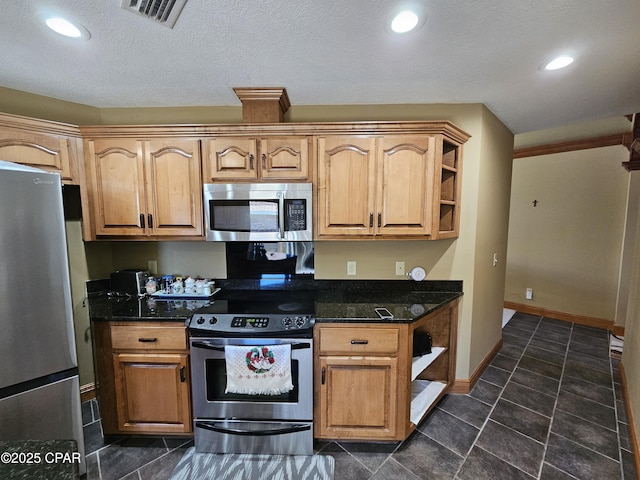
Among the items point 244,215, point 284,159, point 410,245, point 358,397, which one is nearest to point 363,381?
point 358,397

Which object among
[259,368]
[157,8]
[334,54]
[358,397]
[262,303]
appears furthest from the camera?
[262,303]

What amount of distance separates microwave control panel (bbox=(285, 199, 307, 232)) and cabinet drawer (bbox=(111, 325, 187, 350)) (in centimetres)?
99

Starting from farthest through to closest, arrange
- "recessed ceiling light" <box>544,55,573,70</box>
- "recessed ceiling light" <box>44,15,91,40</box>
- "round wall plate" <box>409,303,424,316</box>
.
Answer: "round wall plate" <box>409,303,424,316</box> → "recessed ceiling light" <box>544,55,573,70</box> → "recessed ceiling light" <box>44,15,91,40</box>

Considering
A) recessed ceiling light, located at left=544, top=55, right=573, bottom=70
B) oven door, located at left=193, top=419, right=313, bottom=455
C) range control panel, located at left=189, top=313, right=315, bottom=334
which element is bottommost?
oven door, located at left=193, top=419, right=313, bottom=455

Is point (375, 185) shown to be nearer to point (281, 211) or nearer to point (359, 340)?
point (281, 211)

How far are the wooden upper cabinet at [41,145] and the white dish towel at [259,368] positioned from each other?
5.70ft

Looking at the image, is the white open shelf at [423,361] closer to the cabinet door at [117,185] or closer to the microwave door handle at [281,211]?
the microwave door handle at [281,211]

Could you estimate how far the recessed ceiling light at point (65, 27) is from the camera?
1.30 metres

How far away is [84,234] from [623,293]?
6.02m

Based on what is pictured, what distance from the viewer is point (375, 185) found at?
1.94m

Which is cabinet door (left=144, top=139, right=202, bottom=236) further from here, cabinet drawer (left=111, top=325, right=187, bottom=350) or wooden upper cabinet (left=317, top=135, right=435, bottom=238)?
wooden upper cabinet (left=317, top=135, right=435, bottom=238)

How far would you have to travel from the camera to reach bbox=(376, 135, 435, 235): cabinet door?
191cm

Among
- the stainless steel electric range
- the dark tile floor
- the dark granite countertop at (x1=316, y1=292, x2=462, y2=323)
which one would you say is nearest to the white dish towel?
the stainless steel electric range

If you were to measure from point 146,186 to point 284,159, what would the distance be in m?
1.05
